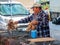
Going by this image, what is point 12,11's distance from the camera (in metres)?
4.91

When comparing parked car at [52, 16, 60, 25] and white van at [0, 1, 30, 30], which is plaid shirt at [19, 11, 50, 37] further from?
parked car at [52, 16, 60, 25]

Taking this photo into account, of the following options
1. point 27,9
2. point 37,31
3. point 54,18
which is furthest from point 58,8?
point 37,31

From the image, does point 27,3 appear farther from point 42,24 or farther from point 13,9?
point 42,24

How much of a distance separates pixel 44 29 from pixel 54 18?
3.05 feet

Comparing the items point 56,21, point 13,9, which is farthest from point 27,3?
point 56,21

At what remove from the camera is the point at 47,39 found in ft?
12.1

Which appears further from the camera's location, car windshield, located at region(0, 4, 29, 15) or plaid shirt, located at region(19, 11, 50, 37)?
car windshield, located at region(0, 4, 29, 15)

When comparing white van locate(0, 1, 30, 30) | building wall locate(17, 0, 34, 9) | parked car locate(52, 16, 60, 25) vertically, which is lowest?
parked car locate(52, 16, 60, 25)

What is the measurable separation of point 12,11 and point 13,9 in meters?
0.17

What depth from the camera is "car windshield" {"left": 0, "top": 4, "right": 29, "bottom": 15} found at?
16.0ft

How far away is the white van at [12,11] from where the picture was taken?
15.6ft

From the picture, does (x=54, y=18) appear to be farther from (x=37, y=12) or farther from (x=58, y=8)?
(x=37, y=12)

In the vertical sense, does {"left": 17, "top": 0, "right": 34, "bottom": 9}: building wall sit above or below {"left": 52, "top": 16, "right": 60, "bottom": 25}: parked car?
above

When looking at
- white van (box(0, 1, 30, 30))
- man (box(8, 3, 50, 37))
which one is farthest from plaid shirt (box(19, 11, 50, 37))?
white van (box(0, 1, 30, 30))
